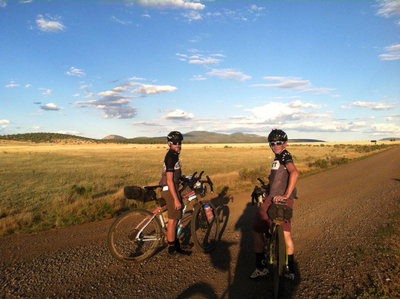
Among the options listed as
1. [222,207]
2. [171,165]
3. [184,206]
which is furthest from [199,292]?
[222,207]

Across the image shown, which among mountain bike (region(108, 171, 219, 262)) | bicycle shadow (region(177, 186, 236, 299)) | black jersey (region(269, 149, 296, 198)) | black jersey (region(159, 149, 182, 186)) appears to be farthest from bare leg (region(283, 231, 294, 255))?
black jersey (region(159, 149, 182, 186))

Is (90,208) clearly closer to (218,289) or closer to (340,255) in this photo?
(218,289)

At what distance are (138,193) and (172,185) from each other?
650 mm

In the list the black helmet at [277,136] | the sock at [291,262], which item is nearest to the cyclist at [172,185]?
the black helmet at [277,136]

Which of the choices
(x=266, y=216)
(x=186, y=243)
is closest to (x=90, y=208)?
(x=186, y=243)

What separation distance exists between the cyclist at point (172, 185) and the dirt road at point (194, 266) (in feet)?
1.94

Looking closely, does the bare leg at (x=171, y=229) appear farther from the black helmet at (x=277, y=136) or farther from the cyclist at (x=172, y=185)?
the black helmet at (x=277, y=136)

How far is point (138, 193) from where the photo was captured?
4.86 m

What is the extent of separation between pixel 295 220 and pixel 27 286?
21.8 feet

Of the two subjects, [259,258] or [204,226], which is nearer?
[259,258]

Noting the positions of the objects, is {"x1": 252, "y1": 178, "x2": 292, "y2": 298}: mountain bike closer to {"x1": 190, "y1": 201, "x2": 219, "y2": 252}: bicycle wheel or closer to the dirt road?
the dirt road

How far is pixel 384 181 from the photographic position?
45.1ft

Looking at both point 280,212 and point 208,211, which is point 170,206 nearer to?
point 208,211

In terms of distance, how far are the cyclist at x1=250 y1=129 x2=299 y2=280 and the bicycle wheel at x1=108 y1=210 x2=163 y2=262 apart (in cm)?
201
